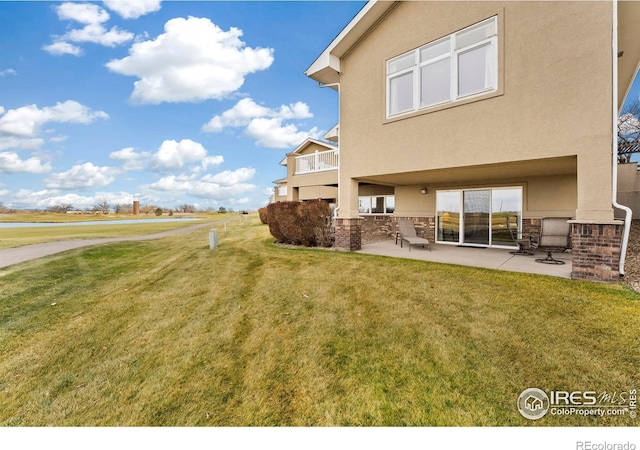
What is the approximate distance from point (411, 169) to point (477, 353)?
241 inches

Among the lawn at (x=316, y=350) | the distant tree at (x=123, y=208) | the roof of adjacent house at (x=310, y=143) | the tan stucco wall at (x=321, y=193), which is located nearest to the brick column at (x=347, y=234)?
the lawn at (x=316, y=350)

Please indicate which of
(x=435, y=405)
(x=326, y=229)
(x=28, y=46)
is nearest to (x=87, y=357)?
(x=435, y=405)

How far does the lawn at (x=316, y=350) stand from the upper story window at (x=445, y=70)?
5.02m

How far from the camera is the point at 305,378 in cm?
322

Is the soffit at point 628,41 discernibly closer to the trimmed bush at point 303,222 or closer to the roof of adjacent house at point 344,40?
the roof of adjacent house at point 344,40

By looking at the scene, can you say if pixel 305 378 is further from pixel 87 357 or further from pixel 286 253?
pixel 286 253

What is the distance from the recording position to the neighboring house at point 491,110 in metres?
5.72

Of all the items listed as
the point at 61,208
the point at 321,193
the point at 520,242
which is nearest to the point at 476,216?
the point at 520,242

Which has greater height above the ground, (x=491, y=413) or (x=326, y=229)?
(x=326, y=229)

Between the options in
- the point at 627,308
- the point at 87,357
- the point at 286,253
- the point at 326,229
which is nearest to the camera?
the point at 87,357

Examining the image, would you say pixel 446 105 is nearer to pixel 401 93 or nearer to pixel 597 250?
pixel 401 93

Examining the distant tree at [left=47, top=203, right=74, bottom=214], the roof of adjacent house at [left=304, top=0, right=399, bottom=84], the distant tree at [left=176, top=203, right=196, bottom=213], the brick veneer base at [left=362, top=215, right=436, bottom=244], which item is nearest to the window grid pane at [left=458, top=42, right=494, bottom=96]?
the roof of adjacent house at [left=304, top=0, right=399, bottom=84]

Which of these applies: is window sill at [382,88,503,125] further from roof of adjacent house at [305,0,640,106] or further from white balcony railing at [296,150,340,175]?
white balcony railing at [296,150,340,175]
